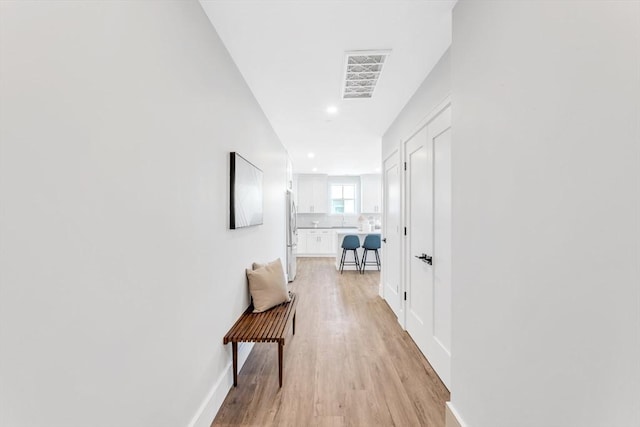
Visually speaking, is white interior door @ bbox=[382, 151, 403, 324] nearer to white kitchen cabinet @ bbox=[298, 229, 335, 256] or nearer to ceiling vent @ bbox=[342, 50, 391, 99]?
ceiling vent @ bbox=[342, 50, 391, 99]

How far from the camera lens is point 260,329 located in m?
2.00

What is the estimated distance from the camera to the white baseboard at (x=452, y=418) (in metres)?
Result: 1.45

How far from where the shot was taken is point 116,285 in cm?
92

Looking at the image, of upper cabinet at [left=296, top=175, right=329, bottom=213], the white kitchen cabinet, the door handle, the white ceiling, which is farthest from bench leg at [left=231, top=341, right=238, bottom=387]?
upper cabinet at [left=296, top=175, right=329, bottom=213]

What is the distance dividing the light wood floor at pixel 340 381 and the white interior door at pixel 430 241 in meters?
0.25

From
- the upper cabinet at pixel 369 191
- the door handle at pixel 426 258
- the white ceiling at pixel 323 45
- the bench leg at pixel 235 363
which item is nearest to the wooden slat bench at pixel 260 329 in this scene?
the bench leg at pixel 235 363

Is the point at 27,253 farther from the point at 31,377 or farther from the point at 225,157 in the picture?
the point at 225,157

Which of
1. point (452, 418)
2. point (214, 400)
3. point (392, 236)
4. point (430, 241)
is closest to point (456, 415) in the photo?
point (452, 418)

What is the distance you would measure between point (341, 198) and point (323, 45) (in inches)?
263

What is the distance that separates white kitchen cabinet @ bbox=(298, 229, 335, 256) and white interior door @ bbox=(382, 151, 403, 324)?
3.99m

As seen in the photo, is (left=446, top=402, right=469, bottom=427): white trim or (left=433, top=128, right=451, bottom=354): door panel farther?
(left=433, top=128, right=451, bottom=354): door panel

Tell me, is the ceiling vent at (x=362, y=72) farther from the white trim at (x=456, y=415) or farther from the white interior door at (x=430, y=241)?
the white trim at (x=456, y=415)

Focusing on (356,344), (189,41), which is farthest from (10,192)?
(356,344)

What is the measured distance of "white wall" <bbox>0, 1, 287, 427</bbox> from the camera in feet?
2.06
